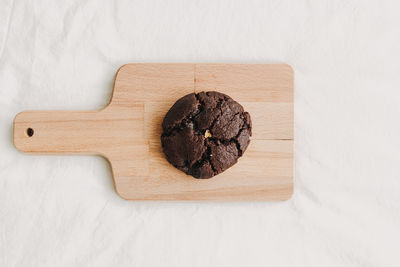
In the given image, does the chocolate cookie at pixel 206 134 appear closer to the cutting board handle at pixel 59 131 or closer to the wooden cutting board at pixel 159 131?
the wooden cutting board at pixel 159 131

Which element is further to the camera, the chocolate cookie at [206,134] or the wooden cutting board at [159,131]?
the wooden cutting board at [159,131]

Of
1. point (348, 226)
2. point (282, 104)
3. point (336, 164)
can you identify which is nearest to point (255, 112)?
point (282, 104)

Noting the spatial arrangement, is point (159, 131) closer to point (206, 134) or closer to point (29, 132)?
point (206, 134)

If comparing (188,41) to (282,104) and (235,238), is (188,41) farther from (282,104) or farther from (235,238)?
(235,238)

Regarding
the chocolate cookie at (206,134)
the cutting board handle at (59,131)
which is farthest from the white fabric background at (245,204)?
the chocolate cookie at (206,134)

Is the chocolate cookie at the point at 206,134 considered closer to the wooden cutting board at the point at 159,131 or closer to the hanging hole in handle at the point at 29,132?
the wooden cutting board at the point at 159,131

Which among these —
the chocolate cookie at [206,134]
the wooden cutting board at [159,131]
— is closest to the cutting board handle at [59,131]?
the wooden cutting board at [159,131]

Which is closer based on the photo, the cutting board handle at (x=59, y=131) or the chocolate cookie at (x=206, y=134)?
the chocolate cookie at (x=206, y=134)

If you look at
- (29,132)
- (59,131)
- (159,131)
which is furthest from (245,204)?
(29,132)
